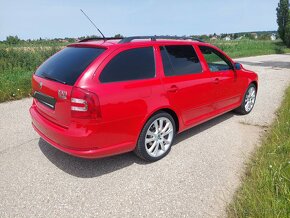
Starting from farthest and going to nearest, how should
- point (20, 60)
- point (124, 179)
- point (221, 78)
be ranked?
1. point (20, 60)
2. point (221, 78)
3. point (124, 179)

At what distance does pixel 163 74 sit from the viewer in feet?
12.4

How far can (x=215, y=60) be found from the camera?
516 cm

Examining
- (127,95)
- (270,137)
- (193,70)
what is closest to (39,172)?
(127,95)

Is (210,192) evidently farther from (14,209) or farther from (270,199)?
(14,209)

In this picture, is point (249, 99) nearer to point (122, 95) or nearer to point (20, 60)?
point (122, 95)

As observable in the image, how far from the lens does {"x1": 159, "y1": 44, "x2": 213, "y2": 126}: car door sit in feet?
12.8

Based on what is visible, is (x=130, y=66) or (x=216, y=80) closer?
(x=130, y=66)

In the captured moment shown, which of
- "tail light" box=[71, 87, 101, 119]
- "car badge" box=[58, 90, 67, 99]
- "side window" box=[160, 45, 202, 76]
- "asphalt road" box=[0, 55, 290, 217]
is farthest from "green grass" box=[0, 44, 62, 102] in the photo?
"tail light" box=[71, 87, 101, 119]

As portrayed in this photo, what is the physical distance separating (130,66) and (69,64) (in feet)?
2.53

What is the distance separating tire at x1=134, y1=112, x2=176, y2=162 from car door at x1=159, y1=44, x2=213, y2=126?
0.88ft

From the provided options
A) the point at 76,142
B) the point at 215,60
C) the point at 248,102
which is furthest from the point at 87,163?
the point at 248,102

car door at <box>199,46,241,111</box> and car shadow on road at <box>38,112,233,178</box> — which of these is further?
car door at <box>199,46,241,111</box>

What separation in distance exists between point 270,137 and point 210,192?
1.90m

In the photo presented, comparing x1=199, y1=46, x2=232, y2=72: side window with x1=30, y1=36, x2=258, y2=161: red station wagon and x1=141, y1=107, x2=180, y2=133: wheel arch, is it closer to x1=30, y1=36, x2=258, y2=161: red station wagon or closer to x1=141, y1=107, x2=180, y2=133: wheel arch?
x1=30, y1=36, x2=258, y2=161: red station wagon
